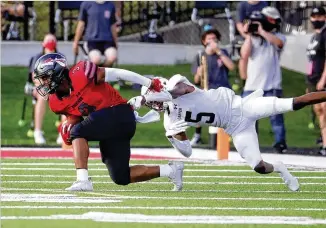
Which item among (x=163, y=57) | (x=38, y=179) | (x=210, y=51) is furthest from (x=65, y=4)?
(x=38, y=179)

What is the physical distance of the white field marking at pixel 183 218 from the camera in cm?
927

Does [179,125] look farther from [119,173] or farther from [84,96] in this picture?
[84,96]

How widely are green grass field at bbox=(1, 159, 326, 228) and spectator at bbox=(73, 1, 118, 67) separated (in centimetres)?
556

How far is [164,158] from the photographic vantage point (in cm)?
1667


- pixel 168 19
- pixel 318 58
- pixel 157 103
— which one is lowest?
pixel 168 19

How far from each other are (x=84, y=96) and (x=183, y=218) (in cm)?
256

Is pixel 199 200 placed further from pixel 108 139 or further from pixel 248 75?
pixel 248 75

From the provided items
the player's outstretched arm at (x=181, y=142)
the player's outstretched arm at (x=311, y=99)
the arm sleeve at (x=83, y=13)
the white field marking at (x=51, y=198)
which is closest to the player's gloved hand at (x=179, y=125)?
the player's outstretched arm at (x=181, y=142)

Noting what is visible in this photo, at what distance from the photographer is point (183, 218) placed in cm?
946

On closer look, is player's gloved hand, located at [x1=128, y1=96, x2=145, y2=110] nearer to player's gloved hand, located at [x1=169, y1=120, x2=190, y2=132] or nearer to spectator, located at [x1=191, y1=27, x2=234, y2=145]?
player's gloved hand, located at [x1=169, y1=120, x2=190, y2=132]

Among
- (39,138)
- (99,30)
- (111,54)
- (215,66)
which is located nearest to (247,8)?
(215,66)

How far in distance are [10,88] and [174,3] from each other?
5.70 m

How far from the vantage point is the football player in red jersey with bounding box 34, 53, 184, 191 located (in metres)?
11.7

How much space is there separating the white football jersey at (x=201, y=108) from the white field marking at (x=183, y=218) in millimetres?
2522
